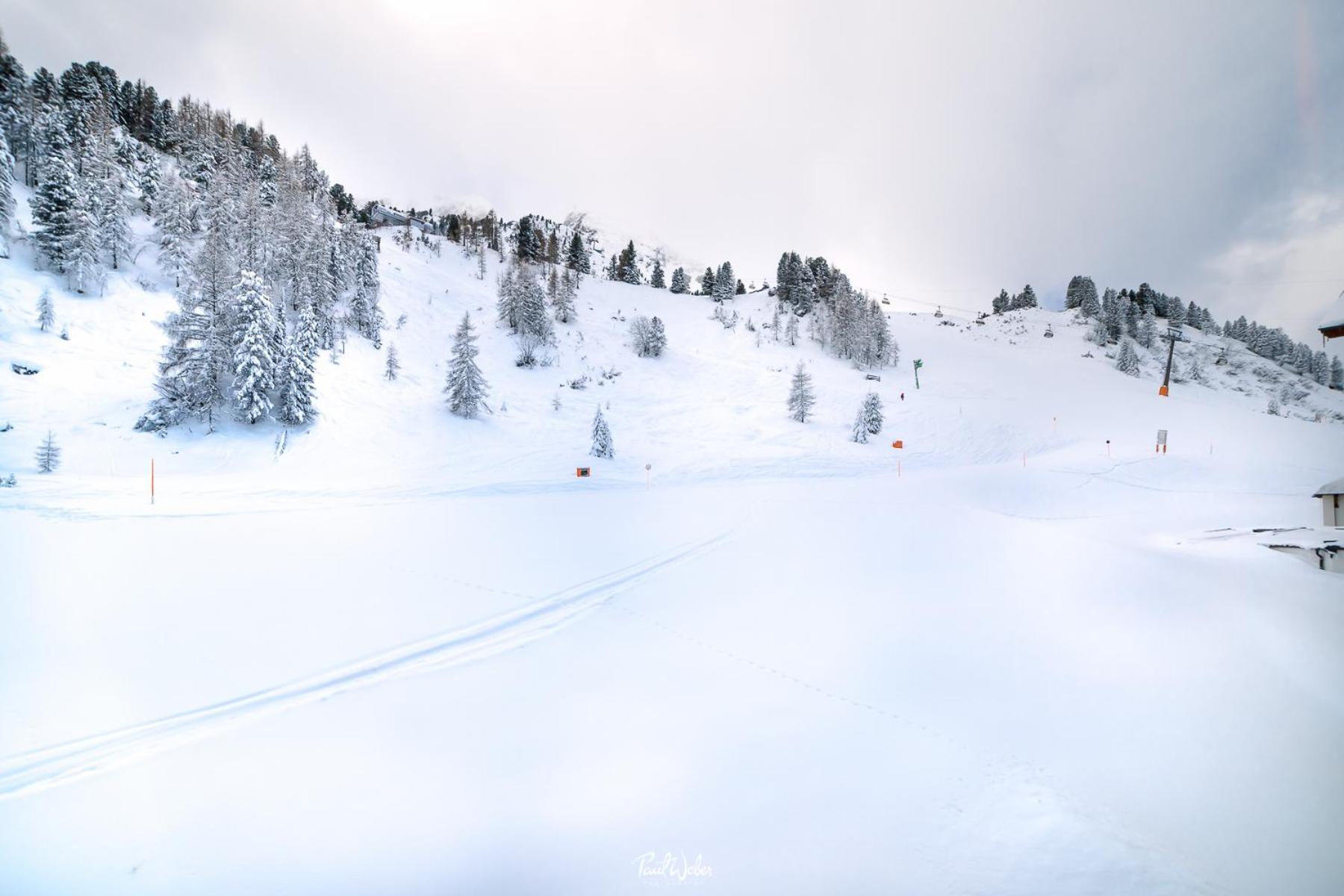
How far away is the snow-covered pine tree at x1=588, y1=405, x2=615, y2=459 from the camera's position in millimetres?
20641

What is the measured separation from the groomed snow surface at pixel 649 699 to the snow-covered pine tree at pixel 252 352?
558 centimetres

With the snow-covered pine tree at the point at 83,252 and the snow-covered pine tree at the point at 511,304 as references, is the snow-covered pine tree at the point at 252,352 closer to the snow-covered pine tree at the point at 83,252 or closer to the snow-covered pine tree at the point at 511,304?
the snow-covered pine tree at the point at 83,252

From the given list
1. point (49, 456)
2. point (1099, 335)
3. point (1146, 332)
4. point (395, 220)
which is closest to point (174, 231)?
point (49, 456)

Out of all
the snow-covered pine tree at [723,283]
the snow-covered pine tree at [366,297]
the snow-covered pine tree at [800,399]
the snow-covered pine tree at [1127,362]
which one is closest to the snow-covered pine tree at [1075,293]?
the snow-covered pine tree at [1127,362]

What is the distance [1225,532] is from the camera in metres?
9.98

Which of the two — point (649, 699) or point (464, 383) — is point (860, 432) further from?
point (649, 699)

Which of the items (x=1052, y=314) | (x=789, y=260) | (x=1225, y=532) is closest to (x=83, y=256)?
(x=1225, y=532)

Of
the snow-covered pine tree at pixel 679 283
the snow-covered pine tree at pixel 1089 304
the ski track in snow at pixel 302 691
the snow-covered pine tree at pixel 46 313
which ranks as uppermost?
the snow-covered pine tree at pixel 679 283

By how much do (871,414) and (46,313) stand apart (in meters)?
36.4

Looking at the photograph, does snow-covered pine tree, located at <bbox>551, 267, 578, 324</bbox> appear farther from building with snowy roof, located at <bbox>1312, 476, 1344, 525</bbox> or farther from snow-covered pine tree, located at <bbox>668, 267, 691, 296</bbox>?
building with snowy roof, located at <bbox>1312, 476, 1344, 525</bbox>

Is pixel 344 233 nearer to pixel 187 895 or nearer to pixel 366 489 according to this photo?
pixel 366 489

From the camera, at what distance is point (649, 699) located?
4.05m

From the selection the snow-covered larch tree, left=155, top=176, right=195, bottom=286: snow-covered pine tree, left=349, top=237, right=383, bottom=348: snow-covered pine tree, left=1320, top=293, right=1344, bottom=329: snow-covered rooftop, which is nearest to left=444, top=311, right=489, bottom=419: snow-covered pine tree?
left=349, top=237, right=383, bottom=348: snow-covered pine tree

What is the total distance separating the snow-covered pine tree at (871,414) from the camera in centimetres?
→ 2658
